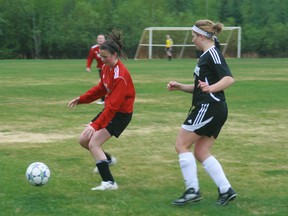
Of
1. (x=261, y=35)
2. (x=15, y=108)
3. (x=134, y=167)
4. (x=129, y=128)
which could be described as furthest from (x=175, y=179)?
(x=261, y=35)

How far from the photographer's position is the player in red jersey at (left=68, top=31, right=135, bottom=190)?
6965 mm

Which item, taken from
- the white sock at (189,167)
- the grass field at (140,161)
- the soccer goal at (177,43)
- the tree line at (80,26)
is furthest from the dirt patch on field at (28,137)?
the tree line at (80,26)

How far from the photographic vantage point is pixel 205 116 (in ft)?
20.5

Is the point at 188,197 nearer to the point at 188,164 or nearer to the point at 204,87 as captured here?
A: the point at 188,164

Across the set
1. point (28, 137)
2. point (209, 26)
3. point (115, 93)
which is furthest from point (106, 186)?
point (28, 137)

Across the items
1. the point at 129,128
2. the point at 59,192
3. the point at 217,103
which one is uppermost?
the point at 217,103

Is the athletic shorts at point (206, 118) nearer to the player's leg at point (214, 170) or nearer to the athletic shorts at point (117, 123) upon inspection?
the player's leg at point (214, 170)

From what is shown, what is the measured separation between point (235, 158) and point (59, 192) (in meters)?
3.08

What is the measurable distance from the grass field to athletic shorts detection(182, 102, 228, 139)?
2.60ft

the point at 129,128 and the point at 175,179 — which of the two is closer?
the point at 175,179

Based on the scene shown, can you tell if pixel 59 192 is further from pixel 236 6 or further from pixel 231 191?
pixel 236 6

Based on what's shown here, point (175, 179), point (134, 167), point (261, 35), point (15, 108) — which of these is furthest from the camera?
point (261, 35)

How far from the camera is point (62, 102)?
1680cm

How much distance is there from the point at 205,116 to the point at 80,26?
62.5m
